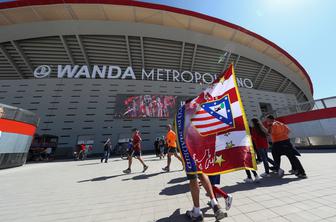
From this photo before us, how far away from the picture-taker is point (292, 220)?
6.97 ft

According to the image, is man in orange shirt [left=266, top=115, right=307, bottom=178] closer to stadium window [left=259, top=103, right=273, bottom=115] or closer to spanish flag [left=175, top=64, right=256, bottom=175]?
spanish flag [left=175, top=64, right=256, bottom=175]

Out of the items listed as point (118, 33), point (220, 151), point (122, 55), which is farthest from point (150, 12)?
point (220, 151)

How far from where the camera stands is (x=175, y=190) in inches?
154

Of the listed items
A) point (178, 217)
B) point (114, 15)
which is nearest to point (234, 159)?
point (178, 217)

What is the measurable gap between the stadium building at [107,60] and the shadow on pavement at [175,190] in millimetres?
15588

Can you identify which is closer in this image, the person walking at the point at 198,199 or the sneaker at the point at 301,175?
the person walking at the point at 198,199

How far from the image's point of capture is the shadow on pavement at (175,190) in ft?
12.3

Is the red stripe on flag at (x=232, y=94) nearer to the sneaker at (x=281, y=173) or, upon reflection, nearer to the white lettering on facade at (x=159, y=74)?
the sneaker at (x=281, y=173)

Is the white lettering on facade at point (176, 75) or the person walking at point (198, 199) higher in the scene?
the white lettering on facade at point (176, 75)

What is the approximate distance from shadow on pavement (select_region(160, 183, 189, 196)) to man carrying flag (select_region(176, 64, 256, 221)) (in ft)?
4.46

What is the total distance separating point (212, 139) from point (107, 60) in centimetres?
2006

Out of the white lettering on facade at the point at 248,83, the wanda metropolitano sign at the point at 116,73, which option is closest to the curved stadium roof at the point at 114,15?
the wanda metropolitano sign at the point at 116,73

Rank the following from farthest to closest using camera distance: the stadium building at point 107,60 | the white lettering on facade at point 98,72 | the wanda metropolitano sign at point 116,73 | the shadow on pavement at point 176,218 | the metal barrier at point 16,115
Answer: the white lettering on facade at point 98,72 < the wanda metropolitano sign at point 116,73 < the stadium building at point 107,60 < the metal barrier at point 16,115 < the shadow on pavement at point 176,218

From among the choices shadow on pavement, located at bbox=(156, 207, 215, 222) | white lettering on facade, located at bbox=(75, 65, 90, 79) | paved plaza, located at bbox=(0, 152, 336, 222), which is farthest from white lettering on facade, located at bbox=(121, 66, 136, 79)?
shadow on pavement, located at bbox=(156, 207, 215, 222)
